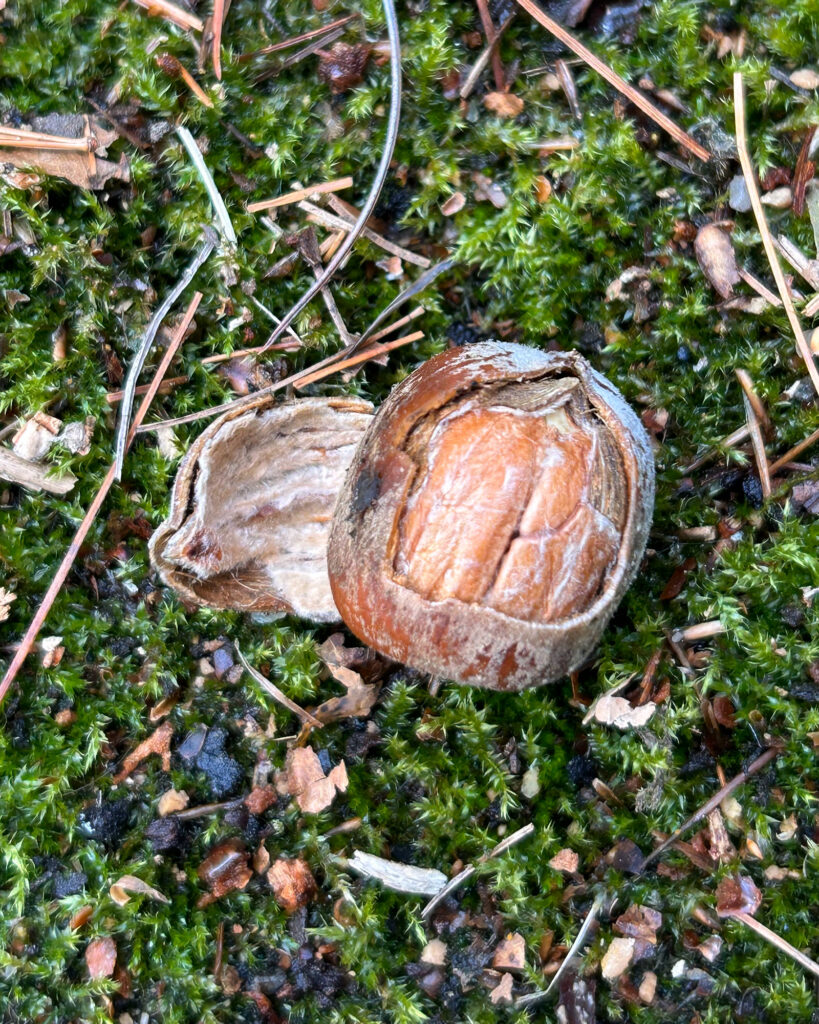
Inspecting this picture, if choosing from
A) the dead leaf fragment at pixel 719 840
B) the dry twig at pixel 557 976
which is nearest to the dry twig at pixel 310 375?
the dead leaf fragment at pixel 719 840

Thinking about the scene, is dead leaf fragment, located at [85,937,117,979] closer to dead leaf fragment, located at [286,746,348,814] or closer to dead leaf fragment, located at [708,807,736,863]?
dead leaf fragment, located at [286,746,348,814]

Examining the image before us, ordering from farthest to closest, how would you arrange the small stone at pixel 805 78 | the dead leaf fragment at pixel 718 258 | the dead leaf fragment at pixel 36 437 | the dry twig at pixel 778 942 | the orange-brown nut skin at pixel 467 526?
the dead leaf fragment at pixel 36 437 < the dead leaf fragment at pixel 718 258 < the small stone at pixel 805 78 < the dry twig at pixel 778 942 < the orange-brown nut skin at pixel 467 526

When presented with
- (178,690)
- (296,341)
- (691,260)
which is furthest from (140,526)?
(691,260)

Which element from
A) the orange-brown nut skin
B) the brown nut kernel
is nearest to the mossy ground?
the brown nut kernel

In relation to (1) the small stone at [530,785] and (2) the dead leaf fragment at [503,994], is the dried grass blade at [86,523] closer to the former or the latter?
(1) the small stone at [530,785]

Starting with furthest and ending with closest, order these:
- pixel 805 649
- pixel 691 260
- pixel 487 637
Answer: pixel 691 260 < pixel 805 649 < pixel 487 637

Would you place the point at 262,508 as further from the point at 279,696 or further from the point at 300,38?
the point at 300,38

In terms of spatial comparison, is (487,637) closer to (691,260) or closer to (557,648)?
(557,648)
